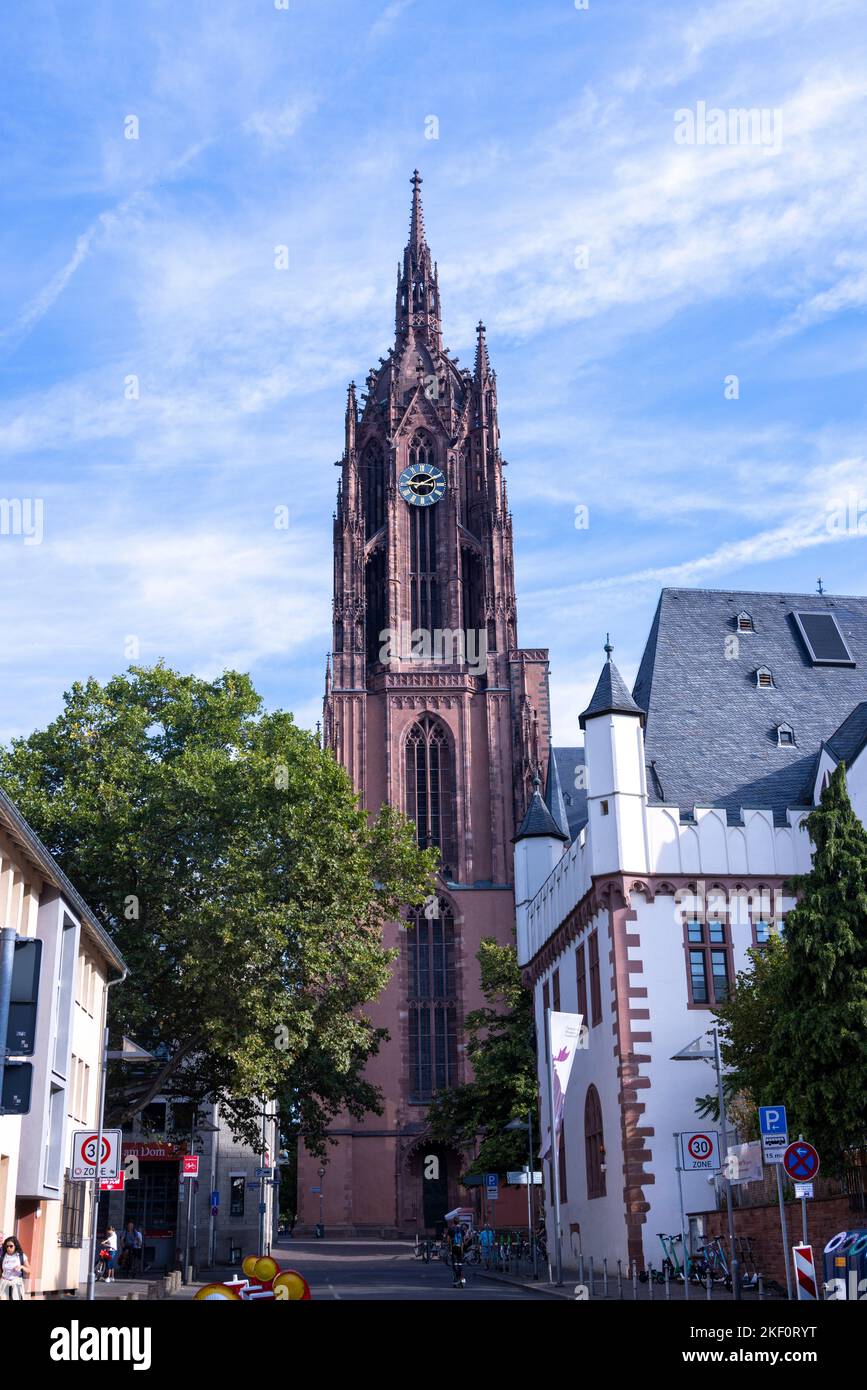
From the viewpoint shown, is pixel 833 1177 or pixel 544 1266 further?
pixel 544 1266

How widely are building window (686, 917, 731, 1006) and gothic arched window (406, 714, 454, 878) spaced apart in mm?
43771

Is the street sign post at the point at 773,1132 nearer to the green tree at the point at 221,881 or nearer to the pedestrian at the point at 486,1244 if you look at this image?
the green tree at the point at 221,881

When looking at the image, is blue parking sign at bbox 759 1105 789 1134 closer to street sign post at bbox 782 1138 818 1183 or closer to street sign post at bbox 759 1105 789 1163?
street sign post at bbox 759 1105 789 1163

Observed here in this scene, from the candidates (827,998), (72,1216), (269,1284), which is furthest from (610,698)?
(269,1284)

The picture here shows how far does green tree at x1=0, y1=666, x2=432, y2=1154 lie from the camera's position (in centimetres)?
3812

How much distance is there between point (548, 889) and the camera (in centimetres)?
4356

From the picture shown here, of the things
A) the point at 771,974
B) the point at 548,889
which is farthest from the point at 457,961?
the point at 771,974

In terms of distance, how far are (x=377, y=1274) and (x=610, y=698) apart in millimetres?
17486

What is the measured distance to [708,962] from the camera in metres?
33.3

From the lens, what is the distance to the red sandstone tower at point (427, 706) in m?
72.6

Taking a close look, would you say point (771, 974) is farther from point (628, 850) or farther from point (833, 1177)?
point (628, 850)

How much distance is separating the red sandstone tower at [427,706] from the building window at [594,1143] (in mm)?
34327

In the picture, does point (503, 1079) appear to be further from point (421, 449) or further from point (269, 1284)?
point (421, 449)

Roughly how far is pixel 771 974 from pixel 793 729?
39.8 ft
